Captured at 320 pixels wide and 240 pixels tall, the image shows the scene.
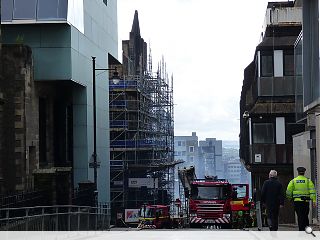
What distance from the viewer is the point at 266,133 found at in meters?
42.3

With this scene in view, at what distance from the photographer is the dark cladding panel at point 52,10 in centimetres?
3659

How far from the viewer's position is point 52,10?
36594 mm

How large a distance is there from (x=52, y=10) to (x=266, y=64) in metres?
14.1

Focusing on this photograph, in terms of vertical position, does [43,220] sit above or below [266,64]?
below

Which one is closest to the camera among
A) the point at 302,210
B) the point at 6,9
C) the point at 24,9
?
the point at 302,210

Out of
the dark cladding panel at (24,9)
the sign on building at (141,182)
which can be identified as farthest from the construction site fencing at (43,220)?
the sign on building at (141,182)

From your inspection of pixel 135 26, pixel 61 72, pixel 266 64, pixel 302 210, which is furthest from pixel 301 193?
pixel 135 26

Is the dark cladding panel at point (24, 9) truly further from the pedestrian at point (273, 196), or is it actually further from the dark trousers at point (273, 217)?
the dark trousers at point (273, 217)

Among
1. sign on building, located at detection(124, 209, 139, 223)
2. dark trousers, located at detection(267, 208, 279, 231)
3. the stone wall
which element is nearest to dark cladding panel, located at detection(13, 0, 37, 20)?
the stone wall

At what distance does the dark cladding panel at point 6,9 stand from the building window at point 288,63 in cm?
1715

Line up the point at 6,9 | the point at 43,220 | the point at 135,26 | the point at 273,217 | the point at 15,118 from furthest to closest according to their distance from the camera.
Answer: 1. the point at 135,26
2. the point at 6,9
3. the point at 15,118
4. the point at 43,220
5. the point at 273,217

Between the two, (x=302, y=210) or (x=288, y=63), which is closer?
(x=302, y=210)

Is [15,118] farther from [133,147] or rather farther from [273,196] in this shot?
[133,147]

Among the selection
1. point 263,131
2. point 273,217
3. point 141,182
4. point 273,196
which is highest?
point 263,131
